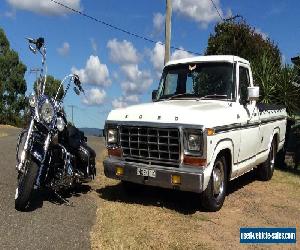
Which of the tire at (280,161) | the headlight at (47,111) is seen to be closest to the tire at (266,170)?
the tire at (280,161)

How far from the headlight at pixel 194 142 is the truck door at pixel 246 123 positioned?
147cm

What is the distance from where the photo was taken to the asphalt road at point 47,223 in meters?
5.55

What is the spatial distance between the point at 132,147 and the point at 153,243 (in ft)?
Answer: 7.08

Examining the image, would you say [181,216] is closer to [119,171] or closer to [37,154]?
[119,171]

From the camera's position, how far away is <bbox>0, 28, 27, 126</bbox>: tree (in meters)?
35.9

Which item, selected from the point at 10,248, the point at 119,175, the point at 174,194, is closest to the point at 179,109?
the point at 119,175

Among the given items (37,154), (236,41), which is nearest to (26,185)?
(37,154)

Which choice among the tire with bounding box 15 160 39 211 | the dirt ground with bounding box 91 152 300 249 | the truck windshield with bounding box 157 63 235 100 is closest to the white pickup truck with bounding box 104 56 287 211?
→ the truck windshield with bounding box 157 63 235 100

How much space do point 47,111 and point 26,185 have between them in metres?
1.13

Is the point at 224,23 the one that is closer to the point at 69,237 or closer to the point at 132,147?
the point at 132,147

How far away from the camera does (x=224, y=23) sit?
2902 centimetres

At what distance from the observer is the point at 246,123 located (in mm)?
8578

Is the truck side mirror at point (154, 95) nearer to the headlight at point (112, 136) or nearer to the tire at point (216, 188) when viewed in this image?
the headlight at point (112, 136)

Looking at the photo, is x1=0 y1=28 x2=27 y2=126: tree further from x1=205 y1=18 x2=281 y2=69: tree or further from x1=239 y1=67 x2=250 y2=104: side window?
x1=239 y1=67 x2=250 y2=104: side window
